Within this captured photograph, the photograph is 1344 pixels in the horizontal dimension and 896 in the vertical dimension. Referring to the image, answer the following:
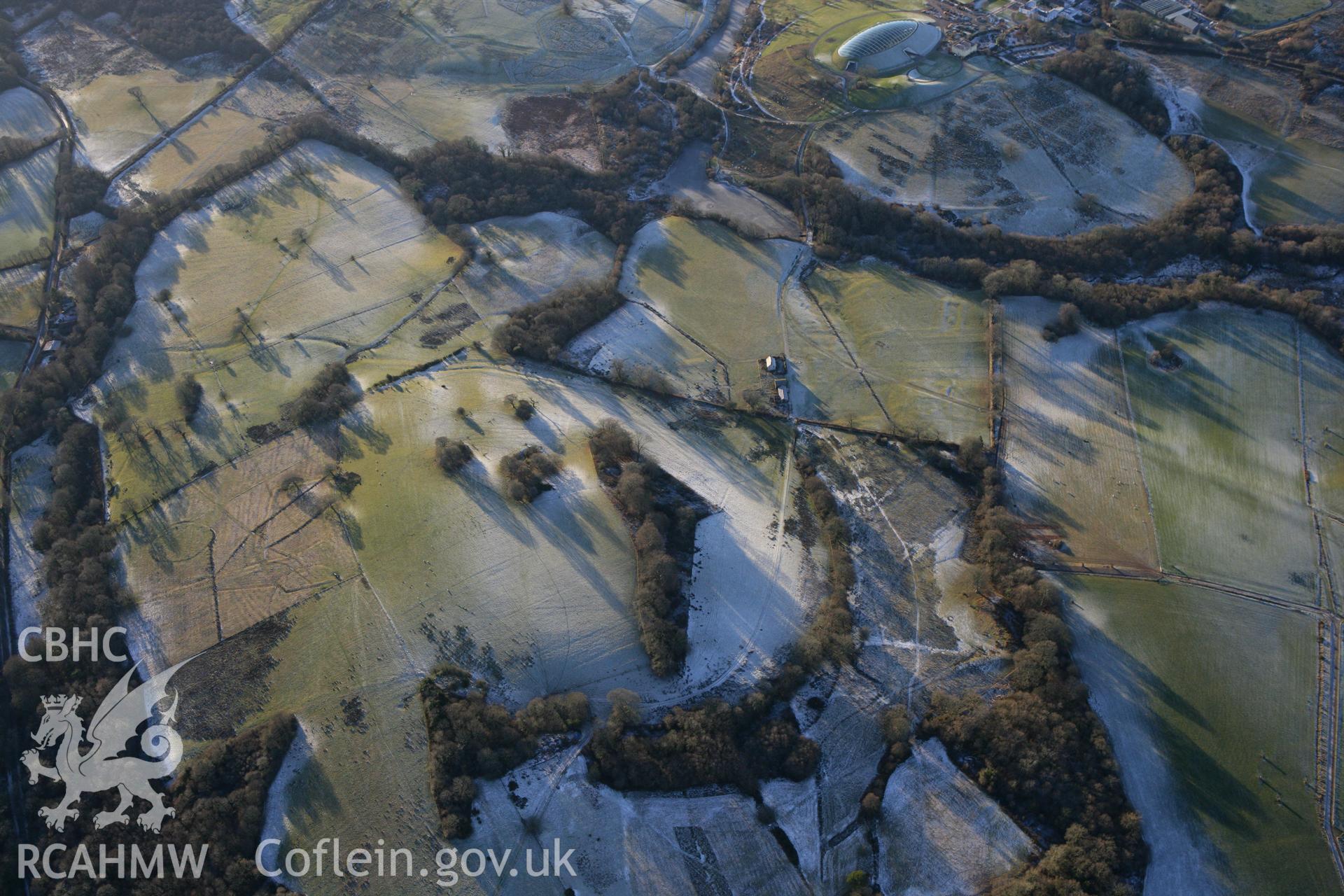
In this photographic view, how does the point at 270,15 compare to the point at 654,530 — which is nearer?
the point at 654,530

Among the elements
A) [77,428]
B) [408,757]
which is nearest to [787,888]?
[408,757]

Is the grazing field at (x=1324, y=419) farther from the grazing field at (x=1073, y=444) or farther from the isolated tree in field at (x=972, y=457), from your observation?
the isolated tree in field at (x=972, y=457)

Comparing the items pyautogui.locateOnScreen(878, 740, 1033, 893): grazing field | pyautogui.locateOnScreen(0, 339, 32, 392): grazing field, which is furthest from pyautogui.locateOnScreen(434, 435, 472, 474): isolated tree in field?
pyautogui.locateOnScreen(0, 339, 32, 392): grazing field

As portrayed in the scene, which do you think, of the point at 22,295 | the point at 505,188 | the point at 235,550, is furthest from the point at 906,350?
the point at 22,295

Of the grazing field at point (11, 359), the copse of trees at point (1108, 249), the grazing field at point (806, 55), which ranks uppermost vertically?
the grazing field at point (806, 55)

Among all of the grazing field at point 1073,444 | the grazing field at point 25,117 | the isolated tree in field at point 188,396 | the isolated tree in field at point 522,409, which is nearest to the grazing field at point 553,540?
the isolated tree in field at point 522,409

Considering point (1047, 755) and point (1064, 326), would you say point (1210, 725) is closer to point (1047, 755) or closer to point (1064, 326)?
point (1047, 755)

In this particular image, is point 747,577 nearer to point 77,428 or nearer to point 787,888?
point 787,888
